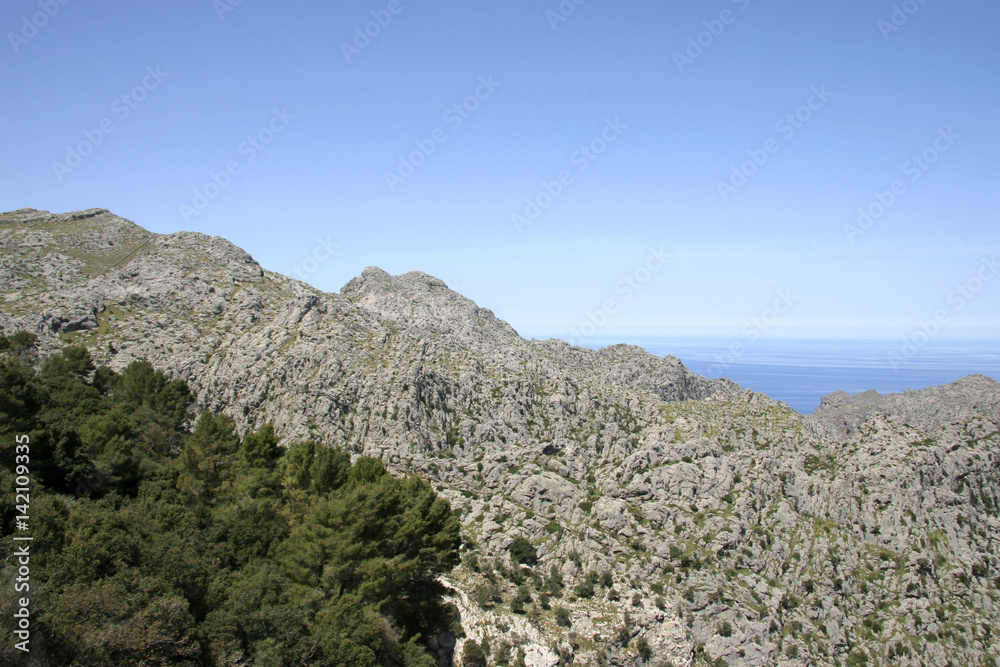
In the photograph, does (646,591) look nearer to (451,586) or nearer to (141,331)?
(451,586)

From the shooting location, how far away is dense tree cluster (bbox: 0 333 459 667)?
100 feet

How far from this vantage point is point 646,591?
61688 mm

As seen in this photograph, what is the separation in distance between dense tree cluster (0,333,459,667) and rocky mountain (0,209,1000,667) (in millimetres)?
10673

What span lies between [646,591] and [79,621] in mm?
49725

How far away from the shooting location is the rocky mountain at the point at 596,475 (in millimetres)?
60688

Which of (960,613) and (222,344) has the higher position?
(222,344)

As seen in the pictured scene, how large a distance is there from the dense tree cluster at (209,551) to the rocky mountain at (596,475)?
35.0 feet

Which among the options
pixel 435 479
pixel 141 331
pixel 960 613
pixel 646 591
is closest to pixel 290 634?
pixel 646 591

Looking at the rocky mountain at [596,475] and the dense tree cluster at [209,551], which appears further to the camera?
the rocky mountain at [596,475]

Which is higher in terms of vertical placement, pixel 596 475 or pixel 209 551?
pixel 596 475

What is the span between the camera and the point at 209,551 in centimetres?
4209

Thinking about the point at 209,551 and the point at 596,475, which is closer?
the point at 209,551

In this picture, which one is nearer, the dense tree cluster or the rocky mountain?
the dense tree cluster

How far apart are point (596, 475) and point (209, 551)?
178 ft
